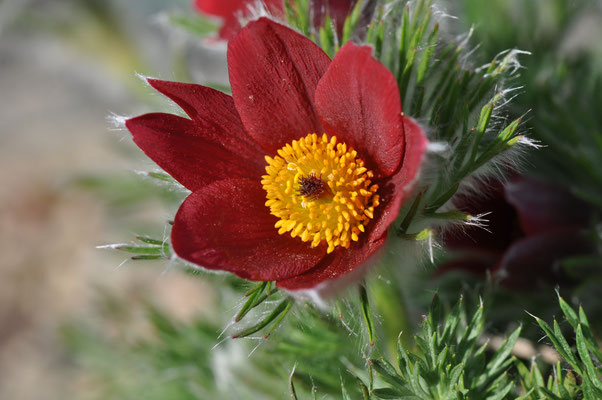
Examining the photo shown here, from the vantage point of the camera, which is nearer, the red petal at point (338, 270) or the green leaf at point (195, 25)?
the red petal at point (338, 270)

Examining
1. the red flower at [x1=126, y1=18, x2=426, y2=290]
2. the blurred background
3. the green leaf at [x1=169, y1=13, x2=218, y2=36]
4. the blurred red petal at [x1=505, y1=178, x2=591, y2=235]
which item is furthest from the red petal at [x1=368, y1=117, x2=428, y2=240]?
the green leaf at [x1=169, y1=13, x2=218, y2=36]

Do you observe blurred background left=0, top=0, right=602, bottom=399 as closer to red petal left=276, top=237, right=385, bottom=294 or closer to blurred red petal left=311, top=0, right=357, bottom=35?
blurred red petal left=311, top=0, right=357, bottom=35

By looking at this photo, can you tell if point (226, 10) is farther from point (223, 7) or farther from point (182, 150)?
point (182, 150)

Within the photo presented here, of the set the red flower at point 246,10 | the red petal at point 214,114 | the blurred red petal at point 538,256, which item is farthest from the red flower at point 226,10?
the blurred red petal at point 538,256

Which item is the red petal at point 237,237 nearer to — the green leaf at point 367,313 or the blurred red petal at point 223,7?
the green leaf at point 367,313

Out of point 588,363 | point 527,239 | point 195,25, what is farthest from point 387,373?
point 195,25

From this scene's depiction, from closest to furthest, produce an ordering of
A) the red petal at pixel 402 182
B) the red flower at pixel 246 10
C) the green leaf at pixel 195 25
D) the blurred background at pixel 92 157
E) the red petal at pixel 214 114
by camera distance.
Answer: the red petal at pixel 402 182, the red petal at pixel 214 114, the red flower at pixel 246 10, the green leaf at pixel 195 25, the blurred background at pixel 92 157

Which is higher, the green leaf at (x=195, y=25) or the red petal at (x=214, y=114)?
the red petal at (x=214, y=114)
